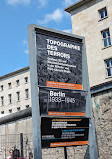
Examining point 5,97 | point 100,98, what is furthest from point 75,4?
point 5,97

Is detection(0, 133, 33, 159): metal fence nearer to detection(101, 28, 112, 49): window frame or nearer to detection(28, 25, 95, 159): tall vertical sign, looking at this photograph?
detection(28, 25, 95, 159): tall vertical sign

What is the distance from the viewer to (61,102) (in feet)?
23.0

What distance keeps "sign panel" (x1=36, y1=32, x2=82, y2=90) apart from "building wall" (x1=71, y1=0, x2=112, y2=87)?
75.3 feet

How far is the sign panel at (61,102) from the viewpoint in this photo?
668 centimetres

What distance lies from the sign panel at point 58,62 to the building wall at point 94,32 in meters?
23.0

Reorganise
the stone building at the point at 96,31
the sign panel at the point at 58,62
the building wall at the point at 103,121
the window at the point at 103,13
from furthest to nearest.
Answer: the window at the point at 103,13, the stone building at the point at 96,31, the building wall at the point at 103,121, the sign panel at the point at 58,62

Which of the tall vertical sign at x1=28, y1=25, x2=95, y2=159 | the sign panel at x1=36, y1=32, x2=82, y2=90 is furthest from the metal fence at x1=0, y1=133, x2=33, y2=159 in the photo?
the sign panel at x1=36, y1=32, x2=82, y2=90

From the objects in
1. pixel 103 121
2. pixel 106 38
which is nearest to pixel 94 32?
pixel 106 38

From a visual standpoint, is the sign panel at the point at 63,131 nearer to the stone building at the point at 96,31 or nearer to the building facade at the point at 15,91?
the stone building at the point at 96,31

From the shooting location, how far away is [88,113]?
25.0ft

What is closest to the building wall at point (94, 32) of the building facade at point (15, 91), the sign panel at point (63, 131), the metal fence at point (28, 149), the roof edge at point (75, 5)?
the roof edge at point (75, 5)

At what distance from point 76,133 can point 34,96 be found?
177 centimetres

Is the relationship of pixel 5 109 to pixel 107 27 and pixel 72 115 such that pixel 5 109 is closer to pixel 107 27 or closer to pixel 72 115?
pixel 107 27

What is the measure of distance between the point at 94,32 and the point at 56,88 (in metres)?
26.9
